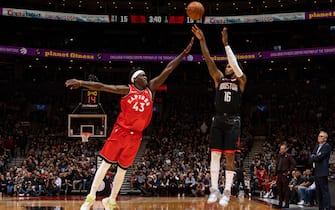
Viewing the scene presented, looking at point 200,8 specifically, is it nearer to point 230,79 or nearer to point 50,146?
point 230,79

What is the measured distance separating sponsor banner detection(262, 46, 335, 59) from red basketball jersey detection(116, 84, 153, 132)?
80.3 feet

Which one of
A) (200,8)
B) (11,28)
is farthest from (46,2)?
(200,8)

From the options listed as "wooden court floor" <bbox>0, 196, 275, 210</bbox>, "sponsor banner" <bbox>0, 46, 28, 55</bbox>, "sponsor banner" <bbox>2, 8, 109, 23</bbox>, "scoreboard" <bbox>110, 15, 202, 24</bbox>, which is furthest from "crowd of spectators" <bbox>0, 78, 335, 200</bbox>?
"sponsor banner" <bbox>2, 8, 109, 23</bbox>

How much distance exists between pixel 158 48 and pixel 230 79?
91.1 ft

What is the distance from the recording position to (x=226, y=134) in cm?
812

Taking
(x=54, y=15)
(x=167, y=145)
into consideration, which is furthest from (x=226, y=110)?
(x=54, y=15)

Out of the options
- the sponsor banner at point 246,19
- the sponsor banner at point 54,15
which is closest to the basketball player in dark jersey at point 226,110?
the sponsor banner at point 246,19

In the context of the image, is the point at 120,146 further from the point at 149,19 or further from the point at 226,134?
the point at 149,19

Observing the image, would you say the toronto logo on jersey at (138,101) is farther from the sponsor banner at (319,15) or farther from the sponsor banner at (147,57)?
the sponsor banner at (147,57)

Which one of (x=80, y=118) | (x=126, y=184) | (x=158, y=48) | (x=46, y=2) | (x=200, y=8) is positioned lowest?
(x=126, y=184)

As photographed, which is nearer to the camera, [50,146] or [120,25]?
[50,146]

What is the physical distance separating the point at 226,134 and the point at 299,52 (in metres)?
25.1

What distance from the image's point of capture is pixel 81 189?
22438mm

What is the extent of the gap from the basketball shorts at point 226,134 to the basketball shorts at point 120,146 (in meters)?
1.35
